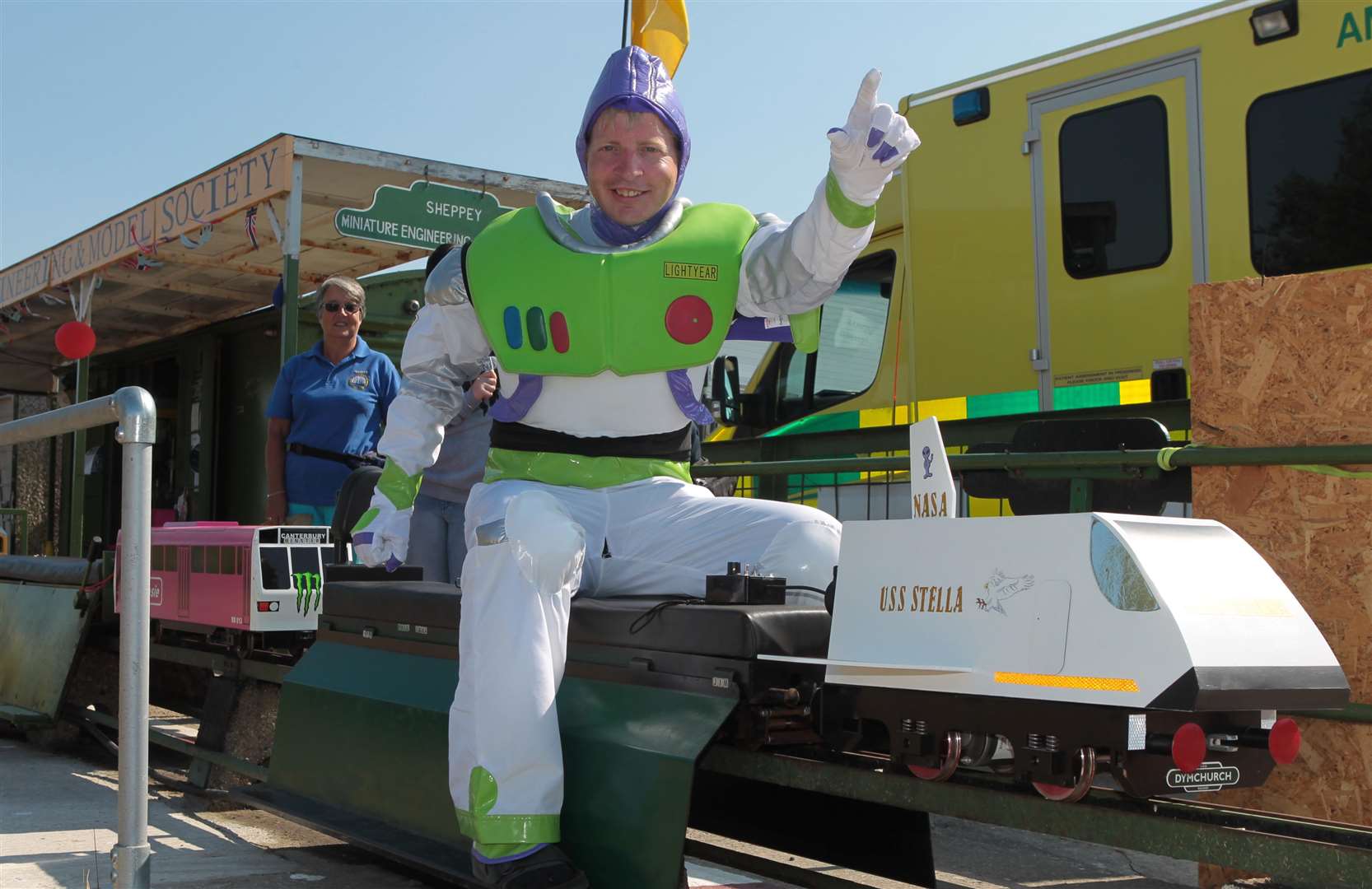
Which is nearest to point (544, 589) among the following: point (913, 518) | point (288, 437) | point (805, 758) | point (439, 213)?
point (805, 758)

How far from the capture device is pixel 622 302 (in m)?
3.41

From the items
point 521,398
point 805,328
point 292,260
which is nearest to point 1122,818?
point 805,328

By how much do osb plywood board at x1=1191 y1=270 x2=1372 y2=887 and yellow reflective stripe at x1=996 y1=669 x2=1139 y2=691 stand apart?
144 cm

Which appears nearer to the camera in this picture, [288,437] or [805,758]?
[805,758]

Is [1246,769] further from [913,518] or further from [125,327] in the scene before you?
[125,327]

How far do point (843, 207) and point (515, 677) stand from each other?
4.20ft

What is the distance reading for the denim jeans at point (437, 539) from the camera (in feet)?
17.7

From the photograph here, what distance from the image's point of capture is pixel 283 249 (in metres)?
7.86

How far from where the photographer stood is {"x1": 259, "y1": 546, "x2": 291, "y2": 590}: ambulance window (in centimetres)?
527

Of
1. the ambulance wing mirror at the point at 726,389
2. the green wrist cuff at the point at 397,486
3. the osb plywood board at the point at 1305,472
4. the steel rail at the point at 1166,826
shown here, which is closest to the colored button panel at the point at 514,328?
the green wrist cuff at the point at 397,486

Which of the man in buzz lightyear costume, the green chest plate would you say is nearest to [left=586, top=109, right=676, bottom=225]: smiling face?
the man in buzz lightyear costume

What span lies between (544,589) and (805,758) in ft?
2.30

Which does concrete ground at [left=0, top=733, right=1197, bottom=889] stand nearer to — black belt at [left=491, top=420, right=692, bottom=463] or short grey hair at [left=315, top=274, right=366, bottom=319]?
black belt at [left=491, top=420, right=692, bottom=463]

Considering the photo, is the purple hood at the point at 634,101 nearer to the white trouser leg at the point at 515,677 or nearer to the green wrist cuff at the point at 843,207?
the green wrist cuff at the point at 843,207
